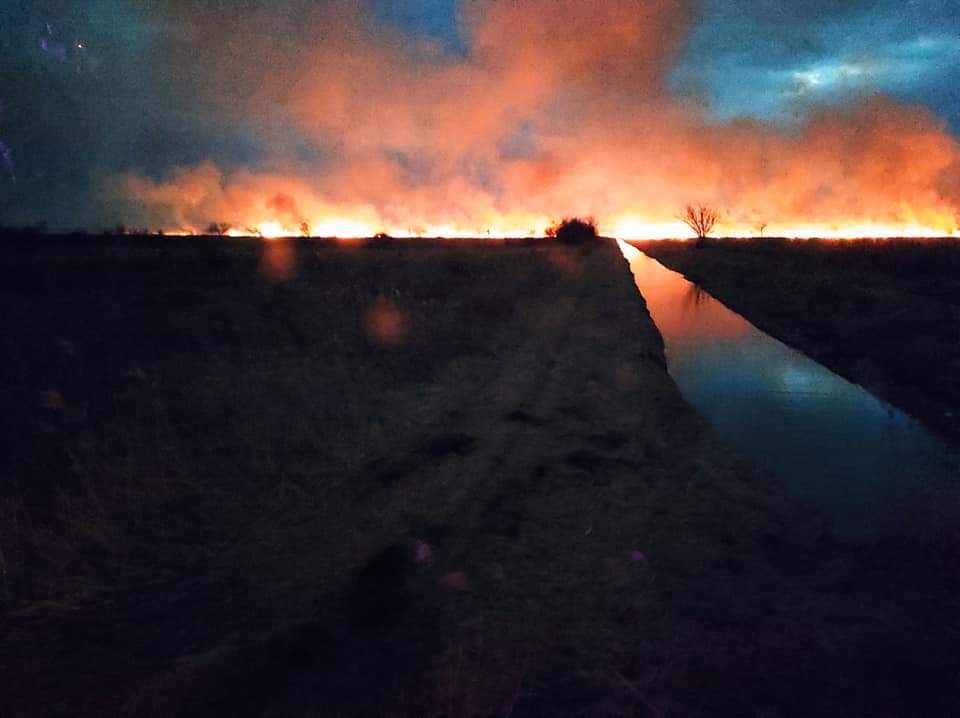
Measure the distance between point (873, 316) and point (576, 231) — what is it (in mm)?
75549

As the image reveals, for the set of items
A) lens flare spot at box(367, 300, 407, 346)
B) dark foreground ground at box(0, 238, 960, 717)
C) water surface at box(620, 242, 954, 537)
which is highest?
lens flare spot at box(367, 300, 407, 346)

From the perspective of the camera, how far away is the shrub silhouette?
96.6 meters

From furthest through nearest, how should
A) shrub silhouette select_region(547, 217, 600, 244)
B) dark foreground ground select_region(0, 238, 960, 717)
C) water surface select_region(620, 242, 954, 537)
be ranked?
shrub silhouette select_region(547, 217, 600, 244) → water surface select_region(620, 242, 954, 537) → dark foreground ground select_region(0, 238, 960, 717)

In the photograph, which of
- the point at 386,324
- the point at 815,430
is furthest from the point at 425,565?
the point at 386,324

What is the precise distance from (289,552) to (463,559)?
1.32 m

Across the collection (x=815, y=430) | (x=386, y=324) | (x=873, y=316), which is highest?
(x=386, y=324)

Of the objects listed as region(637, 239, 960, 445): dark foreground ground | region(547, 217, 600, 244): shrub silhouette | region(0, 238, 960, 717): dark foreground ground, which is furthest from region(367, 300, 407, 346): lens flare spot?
region(547, 217, 600, 244): shrub silhouette

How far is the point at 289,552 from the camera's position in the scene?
6.16m

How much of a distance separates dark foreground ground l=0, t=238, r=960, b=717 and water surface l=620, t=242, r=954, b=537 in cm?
51

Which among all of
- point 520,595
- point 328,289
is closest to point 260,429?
point 520,595

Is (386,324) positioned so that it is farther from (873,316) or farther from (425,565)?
(425,565)

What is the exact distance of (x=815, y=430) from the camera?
10.0m

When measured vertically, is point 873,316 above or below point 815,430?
above

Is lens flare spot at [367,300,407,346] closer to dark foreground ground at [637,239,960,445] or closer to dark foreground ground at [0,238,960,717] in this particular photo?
dark foreground ground at [0,238,960,717]
